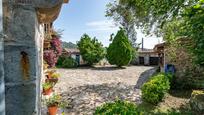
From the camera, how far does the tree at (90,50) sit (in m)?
27.9

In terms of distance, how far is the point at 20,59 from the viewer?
1.83m

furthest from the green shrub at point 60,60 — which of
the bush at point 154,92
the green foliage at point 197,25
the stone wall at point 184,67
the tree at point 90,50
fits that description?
the green foliage at point 197,25

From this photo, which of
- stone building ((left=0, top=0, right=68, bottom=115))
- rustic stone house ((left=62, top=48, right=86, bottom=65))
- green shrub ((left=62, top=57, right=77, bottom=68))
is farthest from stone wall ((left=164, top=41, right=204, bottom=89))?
rustic stone house ((left=62, top=48, right=86, bottom=65))

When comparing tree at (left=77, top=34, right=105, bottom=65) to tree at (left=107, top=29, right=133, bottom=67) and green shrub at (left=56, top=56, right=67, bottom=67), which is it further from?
green shrub at (left=56, top=56, right=67, bottom=67)

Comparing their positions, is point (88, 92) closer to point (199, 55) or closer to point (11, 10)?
point (199, 55)

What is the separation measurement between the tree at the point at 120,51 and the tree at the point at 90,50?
6.04 feet

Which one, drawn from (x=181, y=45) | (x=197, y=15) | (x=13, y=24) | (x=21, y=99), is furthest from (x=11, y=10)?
(x=181, y=45)

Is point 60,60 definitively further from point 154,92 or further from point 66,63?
point 154,92

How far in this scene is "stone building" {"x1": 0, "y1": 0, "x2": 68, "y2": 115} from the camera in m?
1.79

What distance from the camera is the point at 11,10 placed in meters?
1.81

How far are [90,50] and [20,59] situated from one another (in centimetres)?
2635

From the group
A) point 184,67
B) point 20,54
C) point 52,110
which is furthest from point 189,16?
point 184,67

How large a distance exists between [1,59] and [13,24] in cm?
36

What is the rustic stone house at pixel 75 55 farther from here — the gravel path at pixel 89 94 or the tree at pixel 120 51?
the gravel path at pixel 89 94
